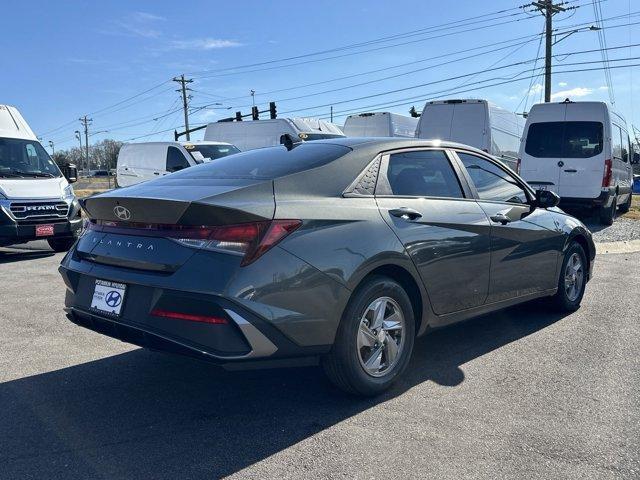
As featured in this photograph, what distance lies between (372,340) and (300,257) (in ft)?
2.66

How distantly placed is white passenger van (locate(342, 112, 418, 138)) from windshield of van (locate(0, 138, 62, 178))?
37.4ft

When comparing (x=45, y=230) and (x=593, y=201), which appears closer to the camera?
(x=45, y=230)

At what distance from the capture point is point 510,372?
4.19 m

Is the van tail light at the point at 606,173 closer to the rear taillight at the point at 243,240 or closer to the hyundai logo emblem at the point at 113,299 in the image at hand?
the rear taillight at the point at 243,240

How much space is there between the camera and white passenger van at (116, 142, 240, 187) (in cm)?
1564

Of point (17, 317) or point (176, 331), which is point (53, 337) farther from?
point (176, 331)

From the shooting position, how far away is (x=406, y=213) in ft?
12.7

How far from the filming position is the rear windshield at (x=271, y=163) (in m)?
3.70

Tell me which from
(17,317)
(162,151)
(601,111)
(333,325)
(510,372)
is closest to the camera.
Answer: (333,325)

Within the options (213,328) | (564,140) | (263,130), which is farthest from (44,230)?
(263,130)

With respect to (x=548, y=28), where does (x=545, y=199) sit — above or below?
below

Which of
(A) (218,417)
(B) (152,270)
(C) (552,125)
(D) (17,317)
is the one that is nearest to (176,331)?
(B) (152,270)

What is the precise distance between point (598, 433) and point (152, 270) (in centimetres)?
258

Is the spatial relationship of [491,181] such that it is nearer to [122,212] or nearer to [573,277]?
[573,277]
